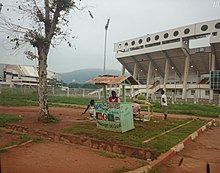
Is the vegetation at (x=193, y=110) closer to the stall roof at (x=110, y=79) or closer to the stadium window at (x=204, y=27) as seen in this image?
the stall roof at (x=110, y=79)

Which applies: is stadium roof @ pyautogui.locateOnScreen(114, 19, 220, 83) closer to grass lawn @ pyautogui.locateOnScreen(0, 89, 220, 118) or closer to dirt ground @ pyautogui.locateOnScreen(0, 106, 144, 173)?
grass lawn @ pyautogui.locateOnScreen(0, 89, 220, 118)

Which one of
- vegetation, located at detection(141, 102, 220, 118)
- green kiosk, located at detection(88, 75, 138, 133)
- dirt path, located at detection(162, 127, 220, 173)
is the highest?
green kiosk, located at detection(88, 75, 138, 133)

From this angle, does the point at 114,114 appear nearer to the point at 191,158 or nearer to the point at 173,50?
the point at 191,158

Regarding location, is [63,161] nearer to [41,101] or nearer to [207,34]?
[41,101]

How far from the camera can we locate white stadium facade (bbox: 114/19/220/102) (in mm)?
45688

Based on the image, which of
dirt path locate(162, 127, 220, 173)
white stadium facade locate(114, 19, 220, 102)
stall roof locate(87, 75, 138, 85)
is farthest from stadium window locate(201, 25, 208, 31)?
dirt path locate(162, 127, 220, 173)

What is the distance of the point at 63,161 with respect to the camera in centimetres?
568

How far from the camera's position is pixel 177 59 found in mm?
54312

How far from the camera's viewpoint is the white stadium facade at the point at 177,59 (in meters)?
45.7

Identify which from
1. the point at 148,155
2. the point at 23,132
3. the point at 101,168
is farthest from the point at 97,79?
the point at 101,168

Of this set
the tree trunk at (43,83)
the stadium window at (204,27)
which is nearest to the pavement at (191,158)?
the tree trunk at (43,83)

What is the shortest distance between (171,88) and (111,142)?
49189 mm

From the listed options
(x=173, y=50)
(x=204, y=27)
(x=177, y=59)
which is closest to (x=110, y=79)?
(x=204, y=27)

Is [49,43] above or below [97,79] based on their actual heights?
above
